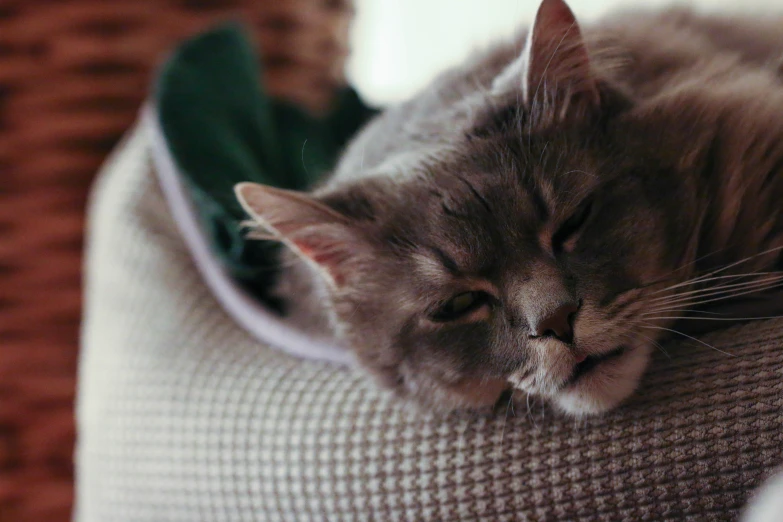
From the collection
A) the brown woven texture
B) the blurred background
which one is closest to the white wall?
the blurred background

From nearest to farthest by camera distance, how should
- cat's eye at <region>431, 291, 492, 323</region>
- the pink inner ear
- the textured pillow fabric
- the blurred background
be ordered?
the textured pillow fabric → cat's eye at <region>431, 291, 492, 323</region> → the pink inner ear → the blurred background

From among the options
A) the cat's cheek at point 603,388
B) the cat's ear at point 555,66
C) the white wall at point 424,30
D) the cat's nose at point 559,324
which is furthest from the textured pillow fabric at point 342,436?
the white wall at point 424,30

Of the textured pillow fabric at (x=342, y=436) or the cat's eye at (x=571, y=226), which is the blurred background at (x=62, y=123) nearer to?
the textured pillow fabric at (x=342, y=436)

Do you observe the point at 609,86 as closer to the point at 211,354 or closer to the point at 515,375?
the point at 515,375

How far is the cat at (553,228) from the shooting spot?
0.90 metres

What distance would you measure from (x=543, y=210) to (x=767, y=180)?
37 centimetres

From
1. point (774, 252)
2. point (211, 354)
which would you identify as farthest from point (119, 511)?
point (774, 252)

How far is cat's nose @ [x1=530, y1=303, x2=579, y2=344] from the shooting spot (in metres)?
0.86

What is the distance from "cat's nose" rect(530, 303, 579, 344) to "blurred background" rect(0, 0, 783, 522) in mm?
911

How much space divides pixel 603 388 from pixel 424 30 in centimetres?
146

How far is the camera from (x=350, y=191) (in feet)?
3.41

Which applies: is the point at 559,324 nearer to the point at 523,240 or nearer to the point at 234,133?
the point at 523,240

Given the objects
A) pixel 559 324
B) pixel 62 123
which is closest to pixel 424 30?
pixel 62 123

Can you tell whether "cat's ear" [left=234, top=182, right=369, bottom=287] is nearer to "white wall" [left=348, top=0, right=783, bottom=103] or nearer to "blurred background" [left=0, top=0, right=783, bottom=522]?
"white wall" [left=348, top=0, right=783, bottom=103]
